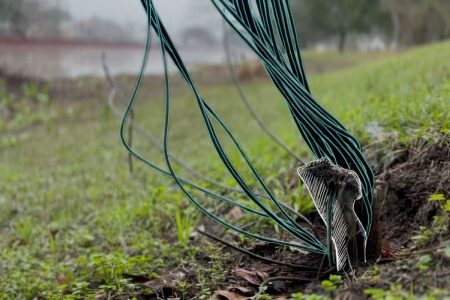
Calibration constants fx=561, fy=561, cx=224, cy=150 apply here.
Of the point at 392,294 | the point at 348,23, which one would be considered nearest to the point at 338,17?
the point at 348,23

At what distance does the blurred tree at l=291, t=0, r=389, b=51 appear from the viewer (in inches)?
926

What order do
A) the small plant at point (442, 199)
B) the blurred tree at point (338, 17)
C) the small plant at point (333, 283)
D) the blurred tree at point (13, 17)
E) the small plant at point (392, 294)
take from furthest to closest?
the blurred tree at point (338, 17)
the blurred tree at point (13, 17)
the small plant at point (442, 199)
the small plant at point (333, 283)
the small plant at point (392, 294)

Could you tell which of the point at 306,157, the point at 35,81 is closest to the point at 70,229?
the point at 306,157

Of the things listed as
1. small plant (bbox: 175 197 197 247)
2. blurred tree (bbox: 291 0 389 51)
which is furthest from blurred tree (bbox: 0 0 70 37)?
blurred tree (bbox: 291 0 389 51)

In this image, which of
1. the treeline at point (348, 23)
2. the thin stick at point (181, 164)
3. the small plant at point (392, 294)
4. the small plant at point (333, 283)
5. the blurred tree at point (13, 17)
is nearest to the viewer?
the small plant at point (392, 294)

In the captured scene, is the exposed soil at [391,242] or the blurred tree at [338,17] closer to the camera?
the exposed soil at [391,242]

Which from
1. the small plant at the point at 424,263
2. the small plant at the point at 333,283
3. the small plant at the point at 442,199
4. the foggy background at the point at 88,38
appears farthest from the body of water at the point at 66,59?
the small plant at the point at 424,263

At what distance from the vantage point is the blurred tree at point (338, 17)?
2352 centimetres

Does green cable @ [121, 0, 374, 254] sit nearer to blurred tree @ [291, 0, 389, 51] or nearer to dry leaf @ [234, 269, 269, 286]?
dry leaf @ [234, 269, 269, 286]

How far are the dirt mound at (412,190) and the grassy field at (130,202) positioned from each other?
0.10 meters

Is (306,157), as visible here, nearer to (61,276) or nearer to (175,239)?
(175,239)

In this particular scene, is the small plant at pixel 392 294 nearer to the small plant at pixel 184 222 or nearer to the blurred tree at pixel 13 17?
the small plant at pixel 184 222

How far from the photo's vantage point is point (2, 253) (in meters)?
→ 3.16

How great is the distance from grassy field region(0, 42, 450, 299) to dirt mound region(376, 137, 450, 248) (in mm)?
101
